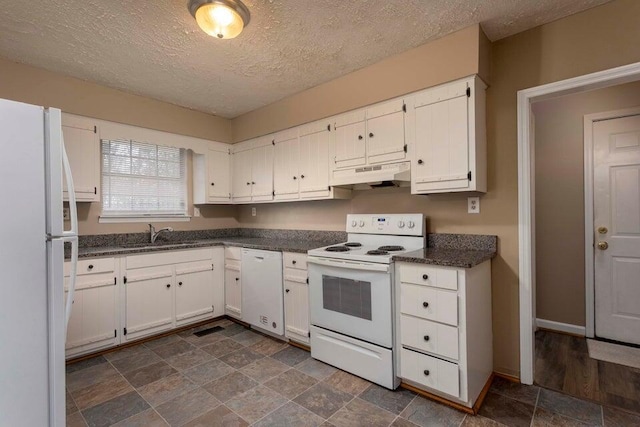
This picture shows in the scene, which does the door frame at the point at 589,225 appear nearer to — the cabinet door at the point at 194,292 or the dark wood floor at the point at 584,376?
the dark wood floor at the point at 584,376

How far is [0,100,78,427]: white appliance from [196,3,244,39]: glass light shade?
1.01 metres

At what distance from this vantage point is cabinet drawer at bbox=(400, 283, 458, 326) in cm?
186

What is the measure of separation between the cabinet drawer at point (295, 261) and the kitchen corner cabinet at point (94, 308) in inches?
57.8

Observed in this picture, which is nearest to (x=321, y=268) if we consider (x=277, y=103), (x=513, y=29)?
(x=277, y=103)

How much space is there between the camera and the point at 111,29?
2055mm

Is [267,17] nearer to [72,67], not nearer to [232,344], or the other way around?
[72,67]

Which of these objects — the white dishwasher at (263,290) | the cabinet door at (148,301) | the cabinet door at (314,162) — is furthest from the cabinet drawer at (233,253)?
the cabinet door at (314,162)

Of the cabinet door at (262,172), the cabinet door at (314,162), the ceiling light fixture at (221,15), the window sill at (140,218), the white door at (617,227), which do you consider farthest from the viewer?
the cabinet door at (262,172)

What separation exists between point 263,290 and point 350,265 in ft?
3.75

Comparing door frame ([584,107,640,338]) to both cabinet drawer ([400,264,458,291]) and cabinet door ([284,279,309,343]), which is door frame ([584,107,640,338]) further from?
cabinet door ([284,279,309,343])

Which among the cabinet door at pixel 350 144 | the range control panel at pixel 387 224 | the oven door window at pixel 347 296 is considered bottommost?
the oven door window at pixel 347 296

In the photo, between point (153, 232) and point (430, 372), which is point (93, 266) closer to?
point (153, 232)

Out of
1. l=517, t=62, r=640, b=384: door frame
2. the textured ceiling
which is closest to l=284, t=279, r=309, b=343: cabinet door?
l=517, t=62, r=640, b=384: door frame

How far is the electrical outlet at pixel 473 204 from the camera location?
7.58ft
